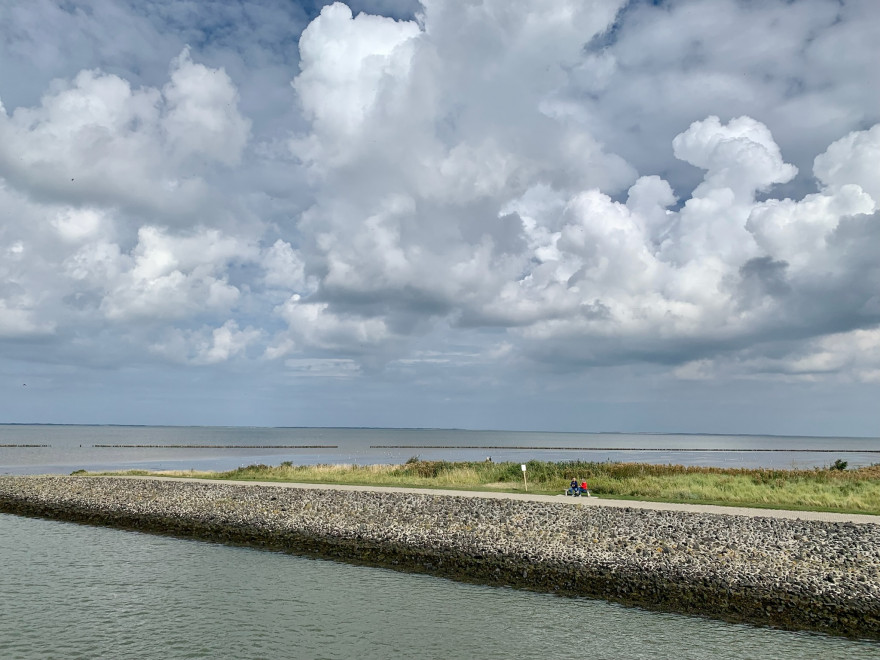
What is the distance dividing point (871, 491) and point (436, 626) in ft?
88.2

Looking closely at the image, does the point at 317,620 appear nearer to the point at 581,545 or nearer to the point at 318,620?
the point at 318,620

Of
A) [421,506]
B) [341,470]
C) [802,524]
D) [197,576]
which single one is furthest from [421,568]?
[341,470]

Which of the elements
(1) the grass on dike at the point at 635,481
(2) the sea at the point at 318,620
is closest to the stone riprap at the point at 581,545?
(2) the sea at the point at 318,620

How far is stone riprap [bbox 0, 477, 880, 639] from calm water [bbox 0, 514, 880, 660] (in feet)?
4.90

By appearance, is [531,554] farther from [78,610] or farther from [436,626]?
[78,610]

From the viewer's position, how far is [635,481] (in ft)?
124

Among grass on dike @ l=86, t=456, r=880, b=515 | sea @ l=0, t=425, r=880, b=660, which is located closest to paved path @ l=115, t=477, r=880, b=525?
grass on dike @ l=86, t=456, r=880, b=515

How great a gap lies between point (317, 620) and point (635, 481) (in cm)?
2514

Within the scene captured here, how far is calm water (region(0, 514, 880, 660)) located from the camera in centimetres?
1523

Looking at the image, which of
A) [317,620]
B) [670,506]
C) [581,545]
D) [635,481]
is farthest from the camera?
[635,481]

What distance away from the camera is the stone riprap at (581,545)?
1897 centimetres

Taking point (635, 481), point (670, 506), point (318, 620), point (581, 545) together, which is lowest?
point (318, 620)

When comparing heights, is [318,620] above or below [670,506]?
below

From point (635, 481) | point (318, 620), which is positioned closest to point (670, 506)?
point (635, 481)
